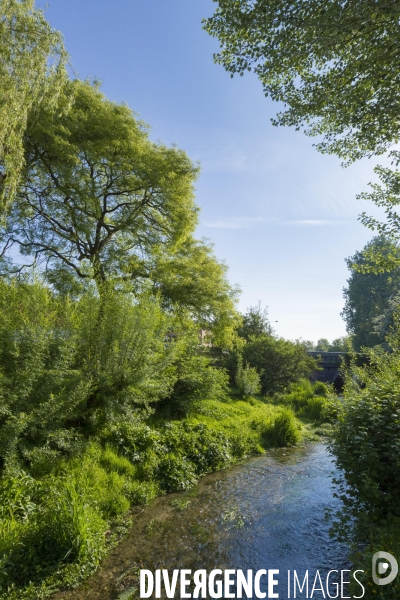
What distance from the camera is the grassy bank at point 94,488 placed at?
4445 millimetres

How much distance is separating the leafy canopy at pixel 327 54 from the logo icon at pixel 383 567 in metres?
6.67

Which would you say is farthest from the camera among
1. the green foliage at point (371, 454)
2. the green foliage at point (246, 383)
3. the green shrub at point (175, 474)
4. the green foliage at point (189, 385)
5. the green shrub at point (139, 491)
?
the green foliage at point (246, 383)

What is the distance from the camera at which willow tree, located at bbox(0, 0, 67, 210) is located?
7.25 meters

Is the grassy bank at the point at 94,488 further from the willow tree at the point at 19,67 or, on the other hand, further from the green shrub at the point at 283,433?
the willow tree at the point at 19,67

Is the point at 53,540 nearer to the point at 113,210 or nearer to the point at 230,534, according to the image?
the point at 230,534

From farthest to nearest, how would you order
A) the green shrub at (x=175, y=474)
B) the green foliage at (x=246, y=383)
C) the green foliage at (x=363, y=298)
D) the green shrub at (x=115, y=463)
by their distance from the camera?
the green foliage at (x=363, y=298) → the green foliage at (x=246, y=383) → the green shrub at (x=175, y=474) → the green shrub at (x=115, y=463)

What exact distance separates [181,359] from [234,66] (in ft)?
28.0

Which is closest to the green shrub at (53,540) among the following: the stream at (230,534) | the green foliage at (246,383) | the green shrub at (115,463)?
the stream at (230,534)

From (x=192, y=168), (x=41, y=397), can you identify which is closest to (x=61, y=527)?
(x=41, y=397)

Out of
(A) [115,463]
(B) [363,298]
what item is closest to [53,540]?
(A) [115,463]

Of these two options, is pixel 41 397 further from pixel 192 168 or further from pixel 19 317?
pixel 192 168

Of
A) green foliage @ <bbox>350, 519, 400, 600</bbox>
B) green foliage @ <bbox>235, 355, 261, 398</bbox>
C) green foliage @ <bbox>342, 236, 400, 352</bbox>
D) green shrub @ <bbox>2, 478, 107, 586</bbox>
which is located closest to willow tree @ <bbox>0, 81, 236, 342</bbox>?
green foliage @ <bbox>235, 355, 261, 398</bbox>

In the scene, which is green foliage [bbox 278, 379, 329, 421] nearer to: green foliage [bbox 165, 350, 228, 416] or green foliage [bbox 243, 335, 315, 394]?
green foliage [bbox 243, 335, 315, 394]

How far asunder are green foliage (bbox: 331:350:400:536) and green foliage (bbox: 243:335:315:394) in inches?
622
